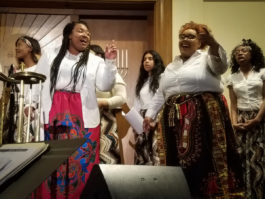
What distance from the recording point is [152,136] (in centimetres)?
298

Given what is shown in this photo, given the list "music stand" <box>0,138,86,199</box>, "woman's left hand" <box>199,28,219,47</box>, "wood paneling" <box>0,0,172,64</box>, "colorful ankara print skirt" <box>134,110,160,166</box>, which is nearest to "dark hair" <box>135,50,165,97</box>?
"wood paneling" <box>0,0,172,64</box>

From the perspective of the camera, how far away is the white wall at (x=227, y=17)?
11.4ft

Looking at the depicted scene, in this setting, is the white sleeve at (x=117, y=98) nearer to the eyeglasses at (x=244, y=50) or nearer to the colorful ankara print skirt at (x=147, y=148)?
the colorful ankara print skirt at (x=147, y=148)

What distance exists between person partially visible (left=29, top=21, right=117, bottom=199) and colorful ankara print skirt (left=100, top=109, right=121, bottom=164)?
494 millimetres

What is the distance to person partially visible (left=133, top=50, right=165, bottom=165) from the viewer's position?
297 centimetres

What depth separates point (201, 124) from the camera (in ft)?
6.85

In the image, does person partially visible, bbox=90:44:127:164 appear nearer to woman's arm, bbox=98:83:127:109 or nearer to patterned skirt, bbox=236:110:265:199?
woman's arm, bbox=98:83:127:109

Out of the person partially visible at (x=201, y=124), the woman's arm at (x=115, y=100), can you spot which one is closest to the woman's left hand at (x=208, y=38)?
the person partially visible at (x=201, y=124)

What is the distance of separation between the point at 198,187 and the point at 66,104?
842 millimetres

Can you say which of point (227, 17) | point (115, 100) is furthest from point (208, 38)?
point (227, 17)

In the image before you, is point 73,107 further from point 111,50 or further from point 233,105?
point 233,105

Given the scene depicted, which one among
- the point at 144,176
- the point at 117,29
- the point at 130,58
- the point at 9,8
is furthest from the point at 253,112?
the point at 9,8

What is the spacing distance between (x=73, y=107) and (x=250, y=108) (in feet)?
5.23

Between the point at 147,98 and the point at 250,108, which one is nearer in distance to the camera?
the point at 250,108
